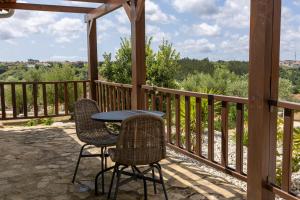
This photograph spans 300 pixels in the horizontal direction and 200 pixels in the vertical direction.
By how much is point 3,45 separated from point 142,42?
14.8 m

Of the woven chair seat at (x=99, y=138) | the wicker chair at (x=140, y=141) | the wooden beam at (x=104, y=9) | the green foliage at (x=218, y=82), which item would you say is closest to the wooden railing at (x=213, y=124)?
the wicker chair at (x=140, y=141)

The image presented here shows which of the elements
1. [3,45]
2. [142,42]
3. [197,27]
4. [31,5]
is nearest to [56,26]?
[3,45]

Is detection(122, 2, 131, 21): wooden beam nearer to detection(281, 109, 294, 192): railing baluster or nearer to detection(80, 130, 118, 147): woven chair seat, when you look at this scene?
detection(80, 130, 118, 147): woven chair seat

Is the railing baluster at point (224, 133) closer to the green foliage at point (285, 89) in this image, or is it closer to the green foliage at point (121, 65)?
the green foliage at point (285, 89)

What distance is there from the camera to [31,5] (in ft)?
21.5

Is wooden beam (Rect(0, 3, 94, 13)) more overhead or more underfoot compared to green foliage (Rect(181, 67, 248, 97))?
more overhead

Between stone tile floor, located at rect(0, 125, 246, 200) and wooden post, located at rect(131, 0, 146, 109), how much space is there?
3.63 feet

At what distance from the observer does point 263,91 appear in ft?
8.34

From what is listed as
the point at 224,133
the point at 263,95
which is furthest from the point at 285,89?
the point at 224,133

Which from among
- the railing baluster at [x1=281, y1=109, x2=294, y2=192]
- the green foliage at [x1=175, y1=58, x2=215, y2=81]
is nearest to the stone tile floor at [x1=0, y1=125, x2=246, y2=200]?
the railing baluster at [x1=281, y1=109, x2=294, y2=192]

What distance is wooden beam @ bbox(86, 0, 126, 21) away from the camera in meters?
5.70

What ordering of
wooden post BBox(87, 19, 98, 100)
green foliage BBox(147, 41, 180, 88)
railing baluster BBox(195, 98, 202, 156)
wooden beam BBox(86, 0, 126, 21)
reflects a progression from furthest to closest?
green foliage BBox(147, 41, 180, 88) < wooden post BBox(87, 19, 98, 100) < wooden beam BBox(86, 0, 126, 21) < railing baluster BBox(195, 98, 202, 156)

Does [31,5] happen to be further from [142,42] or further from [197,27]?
[197,27]

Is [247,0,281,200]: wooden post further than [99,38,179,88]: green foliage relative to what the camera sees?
No
